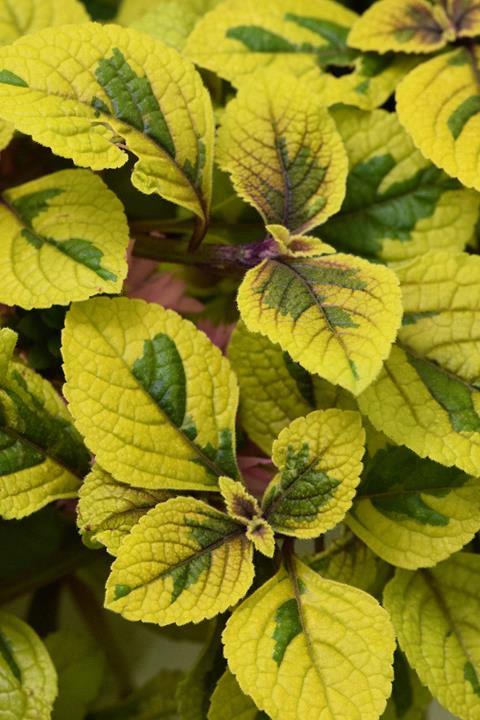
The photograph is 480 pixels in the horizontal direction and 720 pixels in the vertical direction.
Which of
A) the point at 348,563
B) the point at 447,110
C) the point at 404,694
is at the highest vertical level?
the point at 447,110

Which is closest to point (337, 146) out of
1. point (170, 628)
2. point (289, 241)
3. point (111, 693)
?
point (289, 241)

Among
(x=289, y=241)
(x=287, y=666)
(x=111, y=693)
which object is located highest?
(x=289, y=241)

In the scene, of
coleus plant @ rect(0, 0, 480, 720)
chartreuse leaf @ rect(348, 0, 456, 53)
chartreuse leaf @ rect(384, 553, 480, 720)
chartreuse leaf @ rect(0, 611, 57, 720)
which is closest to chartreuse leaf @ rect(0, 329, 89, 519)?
coleus plant @ rect(0, 0, 480, 720)

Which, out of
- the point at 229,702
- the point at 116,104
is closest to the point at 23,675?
the point at 229,702

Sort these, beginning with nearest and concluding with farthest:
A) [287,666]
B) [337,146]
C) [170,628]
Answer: [287,666] → [337,146] → [170,628]

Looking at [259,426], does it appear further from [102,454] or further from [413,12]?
[413,12]

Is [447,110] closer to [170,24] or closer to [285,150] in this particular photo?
[285,150]

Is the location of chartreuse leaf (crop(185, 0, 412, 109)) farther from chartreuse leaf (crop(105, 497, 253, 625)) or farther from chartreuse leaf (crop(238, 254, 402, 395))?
chartreuse leaf (crop(105, 497, 253, 625))
